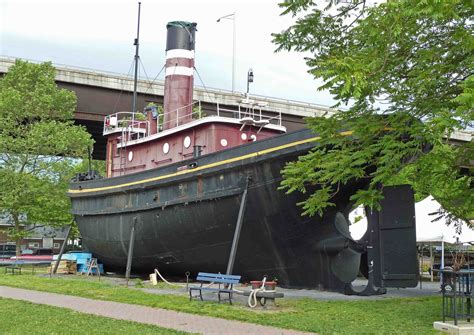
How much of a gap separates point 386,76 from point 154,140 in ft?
34.8

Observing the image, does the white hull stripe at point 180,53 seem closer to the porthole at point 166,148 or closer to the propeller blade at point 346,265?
the porthole at point 166,148

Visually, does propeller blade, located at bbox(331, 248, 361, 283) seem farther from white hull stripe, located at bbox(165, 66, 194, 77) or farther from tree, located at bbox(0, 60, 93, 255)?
tree, located at bbox(0, 60, 93, 255)

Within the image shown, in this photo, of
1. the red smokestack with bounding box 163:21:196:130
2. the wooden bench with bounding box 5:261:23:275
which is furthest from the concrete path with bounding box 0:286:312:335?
the red smokestack with bounding box 163:21:196:130

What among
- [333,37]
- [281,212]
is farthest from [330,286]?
[333,37]

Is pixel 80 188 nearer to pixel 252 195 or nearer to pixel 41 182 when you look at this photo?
pixel 41 182

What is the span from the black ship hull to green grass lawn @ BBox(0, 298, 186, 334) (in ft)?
18.2

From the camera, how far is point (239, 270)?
1516 centimetres

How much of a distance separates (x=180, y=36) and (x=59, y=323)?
13.1m

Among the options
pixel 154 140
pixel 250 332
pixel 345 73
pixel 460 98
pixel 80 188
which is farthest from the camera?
pixel 80 188

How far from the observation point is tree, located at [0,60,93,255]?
2583cm

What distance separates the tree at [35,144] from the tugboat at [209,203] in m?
6.14

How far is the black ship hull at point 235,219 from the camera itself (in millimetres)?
13875

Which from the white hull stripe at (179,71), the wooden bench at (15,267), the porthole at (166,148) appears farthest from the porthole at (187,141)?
the wooden bench at (15,267)

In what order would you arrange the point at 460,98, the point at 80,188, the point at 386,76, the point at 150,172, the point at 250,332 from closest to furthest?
the point at 460,98 < the point at 250,332 < the point at 386,76 < the point at 150,172 < the point at 80,188
